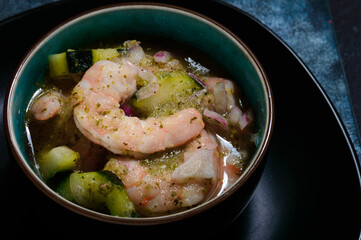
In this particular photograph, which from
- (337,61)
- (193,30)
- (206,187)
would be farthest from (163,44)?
(337,61)

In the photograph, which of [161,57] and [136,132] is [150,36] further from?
[136,132]

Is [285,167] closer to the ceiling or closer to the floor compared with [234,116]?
closer to the floor

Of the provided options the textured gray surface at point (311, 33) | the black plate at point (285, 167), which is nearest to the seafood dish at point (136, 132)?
the black plate at point (285, 167)

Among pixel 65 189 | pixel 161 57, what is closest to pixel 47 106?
pixel 65 189

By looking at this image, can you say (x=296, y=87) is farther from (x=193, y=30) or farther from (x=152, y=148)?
(x=152, y=148)

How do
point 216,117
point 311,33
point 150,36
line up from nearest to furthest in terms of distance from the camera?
point 216,117 → point 150,36 → point 311,33

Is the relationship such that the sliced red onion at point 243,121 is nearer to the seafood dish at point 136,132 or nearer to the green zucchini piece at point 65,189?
the seafood dish at point 136,132

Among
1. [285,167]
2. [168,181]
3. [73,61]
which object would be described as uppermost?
[73,61]
